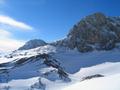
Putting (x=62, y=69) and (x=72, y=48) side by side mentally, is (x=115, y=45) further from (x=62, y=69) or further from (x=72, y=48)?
(x=62, y=69)

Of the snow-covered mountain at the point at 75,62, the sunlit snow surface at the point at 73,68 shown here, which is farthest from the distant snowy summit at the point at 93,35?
the sunlit snow surface at the point at 73,68

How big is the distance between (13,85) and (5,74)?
9.53 metres

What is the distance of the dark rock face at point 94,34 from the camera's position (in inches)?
5094

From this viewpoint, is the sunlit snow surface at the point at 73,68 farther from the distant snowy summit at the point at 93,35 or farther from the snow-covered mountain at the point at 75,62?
the distant snowy summit at the point at 93,35

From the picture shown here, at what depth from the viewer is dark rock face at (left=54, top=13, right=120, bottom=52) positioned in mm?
129375

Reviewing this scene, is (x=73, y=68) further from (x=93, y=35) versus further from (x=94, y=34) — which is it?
(x=94, y=34)

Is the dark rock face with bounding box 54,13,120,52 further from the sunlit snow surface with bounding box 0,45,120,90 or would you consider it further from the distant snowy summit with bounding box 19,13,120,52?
the sunlit snow surface with bounding box 0,45,120,90

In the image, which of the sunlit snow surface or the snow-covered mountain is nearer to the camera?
the snow-covered mountain

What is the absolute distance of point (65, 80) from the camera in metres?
86.9

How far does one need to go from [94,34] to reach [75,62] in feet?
109

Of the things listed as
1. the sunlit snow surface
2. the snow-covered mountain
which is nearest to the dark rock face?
the snow-covered mountain

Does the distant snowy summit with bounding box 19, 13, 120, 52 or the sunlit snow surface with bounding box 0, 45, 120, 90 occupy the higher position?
the distant snowy summit with bounding box 19, 13, 120, 52

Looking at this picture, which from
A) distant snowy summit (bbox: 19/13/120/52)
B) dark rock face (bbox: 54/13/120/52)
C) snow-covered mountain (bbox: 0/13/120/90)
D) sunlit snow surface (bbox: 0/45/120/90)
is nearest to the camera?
snow-covered mountain (bbox: 0/13/120/90)

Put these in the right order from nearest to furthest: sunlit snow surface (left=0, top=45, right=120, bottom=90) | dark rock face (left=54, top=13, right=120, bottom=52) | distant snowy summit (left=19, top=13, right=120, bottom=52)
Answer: sunlit snow surface (left=0, top=45, right=120, bottom=90) → distant snowy summit (left=19, top=13, right=120, bottom=52) → dark rock face (left=54, top=13, right=120, bottom=52)
